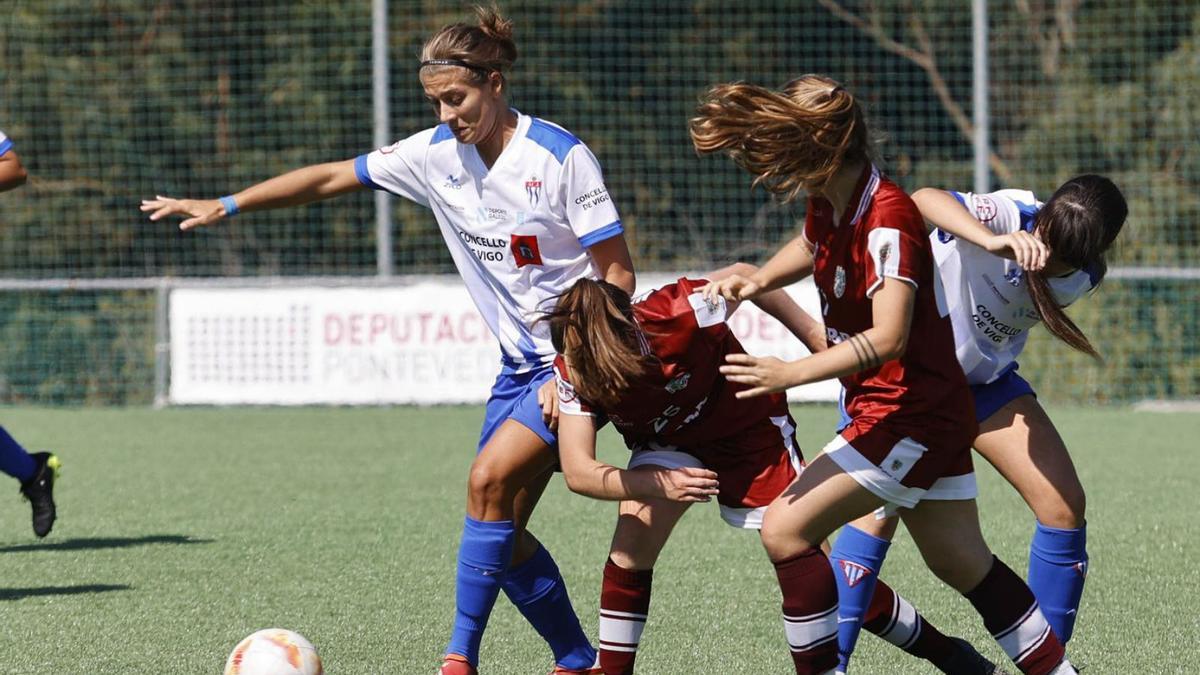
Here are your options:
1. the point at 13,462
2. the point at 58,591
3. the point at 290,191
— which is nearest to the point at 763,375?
the point at 290,191

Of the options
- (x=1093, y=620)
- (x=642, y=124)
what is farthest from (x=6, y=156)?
(x=642, y=124)

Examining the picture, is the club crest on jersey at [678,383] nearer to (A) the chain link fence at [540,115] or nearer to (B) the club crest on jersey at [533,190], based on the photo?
(B) the club crest on jersey at [533,190]

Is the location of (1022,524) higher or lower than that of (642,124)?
lower

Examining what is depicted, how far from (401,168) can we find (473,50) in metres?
0.45

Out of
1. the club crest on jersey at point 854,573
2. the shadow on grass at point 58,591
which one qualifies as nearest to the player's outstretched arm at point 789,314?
the club crest on jersey at point 854,573

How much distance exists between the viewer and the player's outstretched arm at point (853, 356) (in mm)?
3184

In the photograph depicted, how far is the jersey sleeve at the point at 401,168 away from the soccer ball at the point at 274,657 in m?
1.22

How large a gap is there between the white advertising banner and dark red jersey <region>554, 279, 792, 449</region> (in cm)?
920

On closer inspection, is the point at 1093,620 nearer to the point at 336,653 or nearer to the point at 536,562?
the point at 536,562

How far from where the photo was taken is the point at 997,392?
4125mm

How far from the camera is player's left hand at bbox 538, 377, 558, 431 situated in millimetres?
3820

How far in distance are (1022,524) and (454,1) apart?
Answer: 38.8 feet

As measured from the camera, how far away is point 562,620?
13.6ft

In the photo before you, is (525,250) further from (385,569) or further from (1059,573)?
(385,569)
